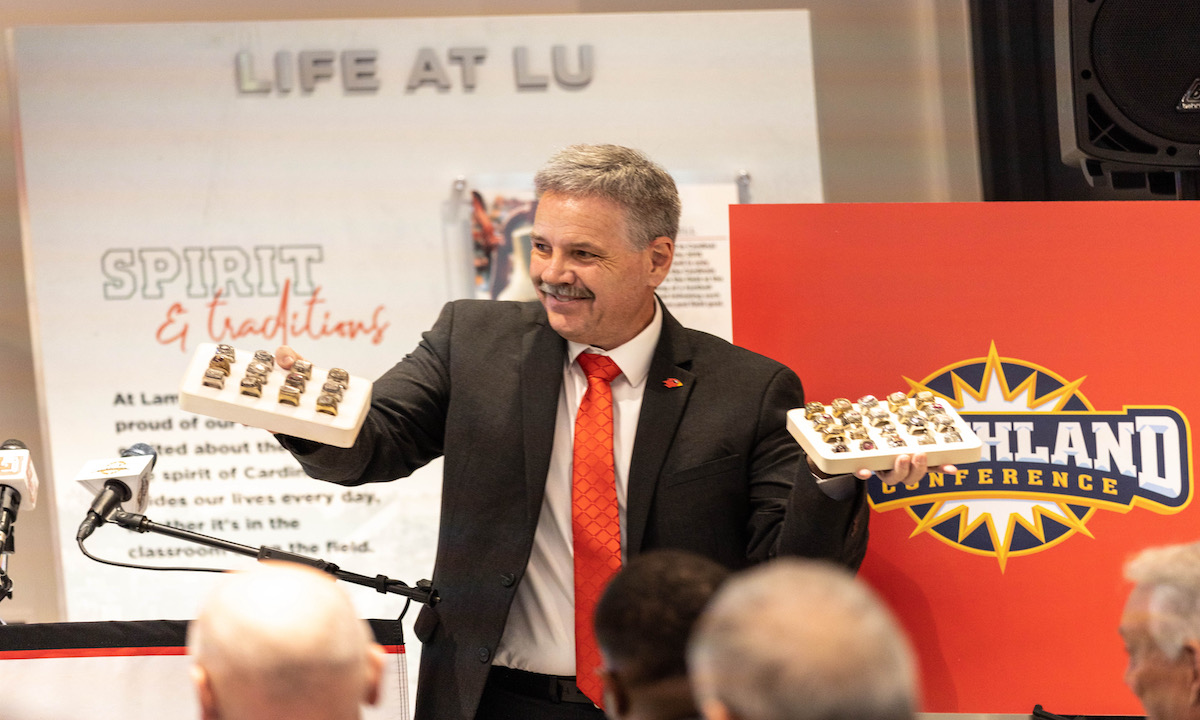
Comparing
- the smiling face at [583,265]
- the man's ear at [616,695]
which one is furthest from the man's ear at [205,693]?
the smiling face at [583,265]

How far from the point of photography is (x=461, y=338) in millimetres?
2547

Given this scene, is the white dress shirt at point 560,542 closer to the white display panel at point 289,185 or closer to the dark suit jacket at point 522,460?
the dark suit jacket at point 522,460

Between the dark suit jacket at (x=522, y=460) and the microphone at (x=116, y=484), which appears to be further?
the dark suit jacket at (x=522, y=460)

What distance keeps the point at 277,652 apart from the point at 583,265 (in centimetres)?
131

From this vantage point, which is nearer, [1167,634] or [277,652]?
[277,652]

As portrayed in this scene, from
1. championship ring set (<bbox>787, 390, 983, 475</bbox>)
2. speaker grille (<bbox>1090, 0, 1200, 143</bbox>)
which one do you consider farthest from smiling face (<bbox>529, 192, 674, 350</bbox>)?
speaker grille (<bbox>1090, 0, 1200, 143</bbox>)

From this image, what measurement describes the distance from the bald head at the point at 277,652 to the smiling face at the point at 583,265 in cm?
118

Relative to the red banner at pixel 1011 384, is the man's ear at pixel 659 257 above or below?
above

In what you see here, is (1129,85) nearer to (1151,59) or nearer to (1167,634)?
(1151,59)

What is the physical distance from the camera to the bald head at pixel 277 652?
125cm

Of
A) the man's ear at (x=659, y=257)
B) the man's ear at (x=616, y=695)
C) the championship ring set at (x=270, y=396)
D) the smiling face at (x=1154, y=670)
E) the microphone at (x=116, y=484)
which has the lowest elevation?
the smiling face at (x=1154, y=670)

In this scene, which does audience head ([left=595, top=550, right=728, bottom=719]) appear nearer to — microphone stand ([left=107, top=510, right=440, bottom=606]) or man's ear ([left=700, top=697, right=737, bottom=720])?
man's ear ([left=700, top=697, right=737, bottom=720])

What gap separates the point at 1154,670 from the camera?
154cm

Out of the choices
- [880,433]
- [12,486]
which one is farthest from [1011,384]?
[12,486]
